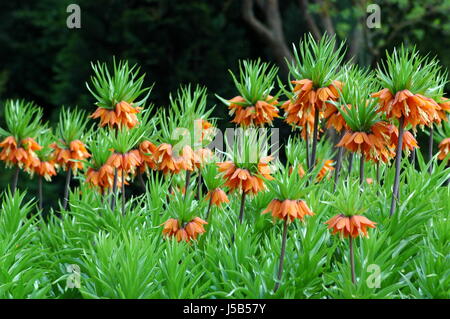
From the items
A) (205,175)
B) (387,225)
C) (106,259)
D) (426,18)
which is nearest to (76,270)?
(106,259)

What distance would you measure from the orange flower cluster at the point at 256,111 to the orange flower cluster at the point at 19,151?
124 centimetres

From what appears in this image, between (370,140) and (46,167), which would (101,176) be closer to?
(46,167)

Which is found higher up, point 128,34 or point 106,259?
point 128,34

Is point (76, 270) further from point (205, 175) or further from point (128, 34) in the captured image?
point (128, 34)

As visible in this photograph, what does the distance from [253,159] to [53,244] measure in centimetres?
130

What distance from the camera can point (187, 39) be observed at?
9547 mm

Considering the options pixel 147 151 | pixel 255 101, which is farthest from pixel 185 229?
pixel 255 101

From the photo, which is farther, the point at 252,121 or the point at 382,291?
the point at 252,121

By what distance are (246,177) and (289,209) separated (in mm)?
309

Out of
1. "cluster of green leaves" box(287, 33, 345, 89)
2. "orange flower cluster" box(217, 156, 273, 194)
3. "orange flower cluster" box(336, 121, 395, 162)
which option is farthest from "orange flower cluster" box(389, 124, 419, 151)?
"orange flower cluster" box(217, 156, 273, 194)

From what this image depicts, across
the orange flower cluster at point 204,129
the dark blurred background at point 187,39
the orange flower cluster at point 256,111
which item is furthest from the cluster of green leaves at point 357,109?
the dark blurred background at point 187,39

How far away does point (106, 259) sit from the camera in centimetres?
264

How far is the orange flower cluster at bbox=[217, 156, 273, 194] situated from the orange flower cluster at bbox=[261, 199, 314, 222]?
24 cm
